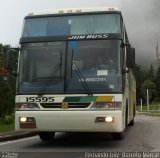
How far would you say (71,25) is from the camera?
14.9 meters

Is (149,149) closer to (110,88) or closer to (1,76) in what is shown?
(110,88)

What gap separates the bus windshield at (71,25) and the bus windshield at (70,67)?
357 mm

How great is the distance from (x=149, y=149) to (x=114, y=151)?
3.29ft

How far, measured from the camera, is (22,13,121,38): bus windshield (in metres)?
14.7

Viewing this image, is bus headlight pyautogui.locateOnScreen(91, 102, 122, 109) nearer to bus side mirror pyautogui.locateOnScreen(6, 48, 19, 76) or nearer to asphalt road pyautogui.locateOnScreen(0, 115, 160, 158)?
asphalt road pyautogui.locateOnScreen(0, 115, 160, 158)

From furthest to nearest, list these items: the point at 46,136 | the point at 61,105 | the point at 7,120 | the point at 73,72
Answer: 1. the point at 7,120
2. the point at 46,136
3. the point at 73,72
4. the point at 61,105

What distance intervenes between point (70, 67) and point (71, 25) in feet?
4.41

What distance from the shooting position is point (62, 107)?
1393cm

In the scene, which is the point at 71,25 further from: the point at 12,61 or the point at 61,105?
the point at 61,105

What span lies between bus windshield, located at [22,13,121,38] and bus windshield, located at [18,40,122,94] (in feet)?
1.17

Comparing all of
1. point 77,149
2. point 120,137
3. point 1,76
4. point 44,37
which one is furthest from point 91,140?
point 1,76

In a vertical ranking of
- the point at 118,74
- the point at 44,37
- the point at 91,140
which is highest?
the point at 44,37

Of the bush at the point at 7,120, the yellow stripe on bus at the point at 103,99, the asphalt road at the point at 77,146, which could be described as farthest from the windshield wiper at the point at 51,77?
the bush at the point at 7,120

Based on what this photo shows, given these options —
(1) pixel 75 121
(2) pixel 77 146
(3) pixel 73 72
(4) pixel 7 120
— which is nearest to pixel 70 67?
(3) pixel 73 72
